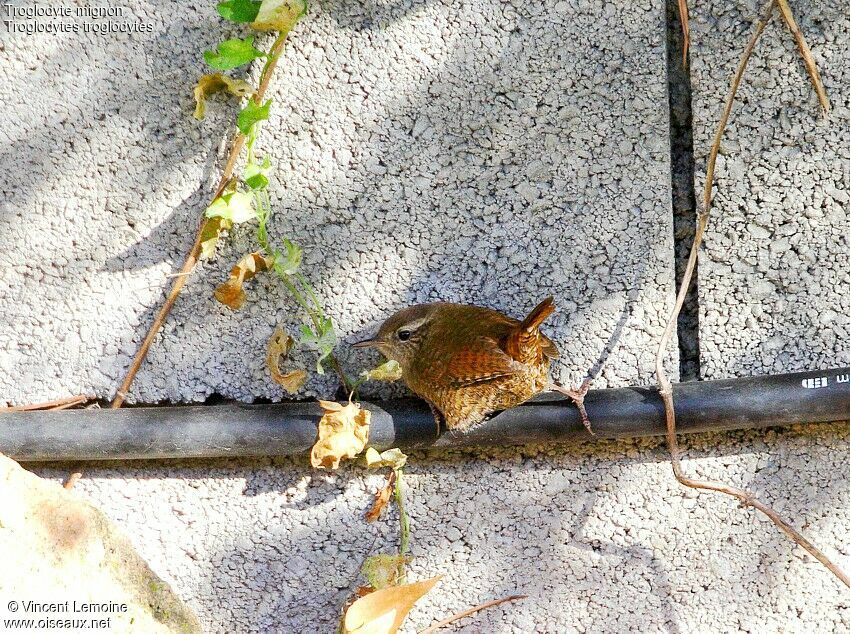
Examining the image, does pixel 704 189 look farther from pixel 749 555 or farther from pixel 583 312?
pixel 749 555

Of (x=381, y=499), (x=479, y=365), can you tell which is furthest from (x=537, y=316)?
(x=381, y=499)

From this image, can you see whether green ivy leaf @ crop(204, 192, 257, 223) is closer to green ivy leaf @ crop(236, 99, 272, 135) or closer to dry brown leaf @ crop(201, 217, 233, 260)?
dry brown leaf @ crop(201, 217, 233, 260)

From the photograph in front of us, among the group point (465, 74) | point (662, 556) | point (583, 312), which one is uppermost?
point (465, 74)

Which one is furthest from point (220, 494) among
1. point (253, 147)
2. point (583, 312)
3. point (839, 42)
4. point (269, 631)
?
point (839, 42)

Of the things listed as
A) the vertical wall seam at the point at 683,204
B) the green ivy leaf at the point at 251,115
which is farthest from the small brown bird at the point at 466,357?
the green ivy leaf at the point at 251,115

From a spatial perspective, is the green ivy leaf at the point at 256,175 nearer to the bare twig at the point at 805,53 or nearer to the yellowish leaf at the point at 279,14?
the yellowish leaf at the point at 279,14
